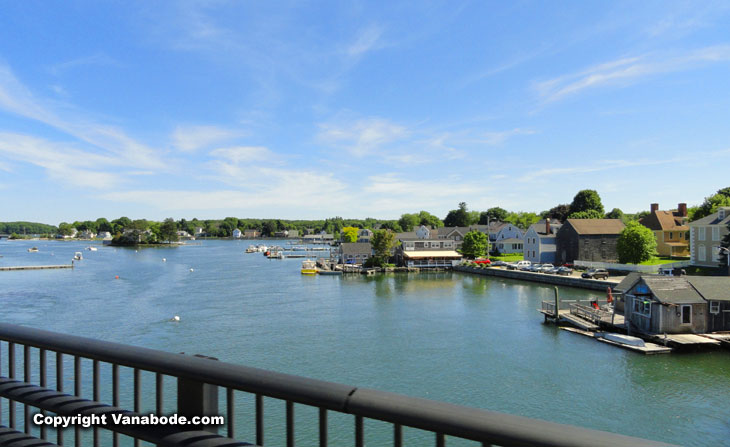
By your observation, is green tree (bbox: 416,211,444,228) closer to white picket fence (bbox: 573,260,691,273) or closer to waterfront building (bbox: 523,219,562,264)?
waterfront building (bbox: 523,219,562,264)

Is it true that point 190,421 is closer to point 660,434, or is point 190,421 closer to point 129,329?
point 660,434

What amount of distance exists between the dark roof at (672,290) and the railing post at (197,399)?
2807cm

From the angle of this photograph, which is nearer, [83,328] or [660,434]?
[660,434]

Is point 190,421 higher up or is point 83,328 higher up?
point 190,421

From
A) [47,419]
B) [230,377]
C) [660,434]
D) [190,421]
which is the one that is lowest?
[660,434]

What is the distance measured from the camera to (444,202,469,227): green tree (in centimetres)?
11869

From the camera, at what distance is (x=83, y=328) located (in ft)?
93.3

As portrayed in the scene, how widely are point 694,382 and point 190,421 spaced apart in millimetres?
23399

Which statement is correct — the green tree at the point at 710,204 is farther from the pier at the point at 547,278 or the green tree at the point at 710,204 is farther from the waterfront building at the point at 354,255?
the waterfront building at the point at 354,255

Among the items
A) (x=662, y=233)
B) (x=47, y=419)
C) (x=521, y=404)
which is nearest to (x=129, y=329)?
(x=521, y=404)

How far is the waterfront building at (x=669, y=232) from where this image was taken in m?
58.7

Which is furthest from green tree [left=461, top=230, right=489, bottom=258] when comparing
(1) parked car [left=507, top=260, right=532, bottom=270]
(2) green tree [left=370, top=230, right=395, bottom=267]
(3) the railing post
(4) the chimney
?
(3) the railing post

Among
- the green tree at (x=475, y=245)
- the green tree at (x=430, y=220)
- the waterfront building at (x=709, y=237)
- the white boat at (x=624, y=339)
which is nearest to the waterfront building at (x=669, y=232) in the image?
the waterfront building at (x=709, y=237)

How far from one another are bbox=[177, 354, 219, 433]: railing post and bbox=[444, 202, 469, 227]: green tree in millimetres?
119526
